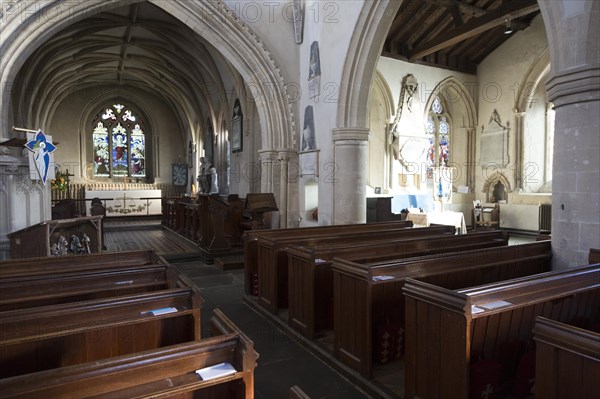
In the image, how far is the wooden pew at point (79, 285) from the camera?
251 cm

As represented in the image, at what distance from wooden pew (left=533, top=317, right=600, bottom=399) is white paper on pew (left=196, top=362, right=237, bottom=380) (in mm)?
1377

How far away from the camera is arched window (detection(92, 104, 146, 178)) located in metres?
19.3

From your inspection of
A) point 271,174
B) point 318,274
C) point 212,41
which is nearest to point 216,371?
point 318,274

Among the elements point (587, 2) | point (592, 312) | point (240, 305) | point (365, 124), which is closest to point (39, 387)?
point (592, 312)

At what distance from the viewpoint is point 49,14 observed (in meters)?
7.06

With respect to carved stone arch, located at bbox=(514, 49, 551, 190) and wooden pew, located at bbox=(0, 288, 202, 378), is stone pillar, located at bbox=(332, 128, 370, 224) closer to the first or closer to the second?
wooden pew, located at bbox=(0, 288, 202, 378)

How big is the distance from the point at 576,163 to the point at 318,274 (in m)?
2.38

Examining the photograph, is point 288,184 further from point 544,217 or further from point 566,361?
point 566,361

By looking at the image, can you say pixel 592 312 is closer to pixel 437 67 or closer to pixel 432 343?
pixel 432 343

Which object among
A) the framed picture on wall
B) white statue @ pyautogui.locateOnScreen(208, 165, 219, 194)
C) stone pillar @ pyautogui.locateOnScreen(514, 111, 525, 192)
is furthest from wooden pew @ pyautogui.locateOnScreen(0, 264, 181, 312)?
stone pillar @ pyautogui.locateOnScreen(514, 111, 525, 192)

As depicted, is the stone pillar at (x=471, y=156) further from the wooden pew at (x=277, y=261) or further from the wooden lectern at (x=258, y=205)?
the wooden pew at (x=277, y=261)

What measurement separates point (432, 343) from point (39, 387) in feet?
6.39

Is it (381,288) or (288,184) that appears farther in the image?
(288,184)

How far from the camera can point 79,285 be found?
2.73m
